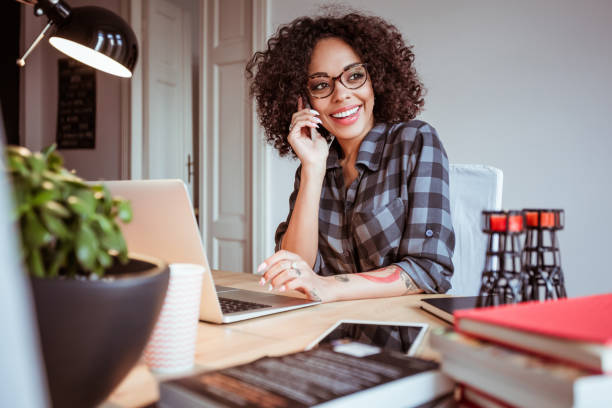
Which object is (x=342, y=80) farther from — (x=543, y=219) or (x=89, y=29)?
(x=543, y=219)

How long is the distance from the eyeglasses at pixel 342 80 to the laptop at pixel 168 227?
998 mm

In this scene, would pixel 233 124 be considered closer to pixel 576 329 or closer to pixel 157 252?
pixel 157 252

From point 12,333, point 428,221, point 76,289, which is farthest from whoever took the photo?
point 428,221

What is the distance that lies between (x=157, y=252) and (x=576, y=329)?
58 cm

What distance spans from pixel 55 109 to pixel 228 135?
200cm

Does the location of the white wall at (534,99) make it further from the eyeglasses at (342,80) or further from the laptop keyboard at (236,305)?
the laptop keyboard at (236,305)

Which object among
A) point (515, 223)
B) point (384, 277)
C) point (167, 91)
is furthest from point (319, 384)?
point (167, 91)

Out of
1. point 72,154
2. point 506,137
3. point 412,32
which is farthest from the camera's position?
point 72,154

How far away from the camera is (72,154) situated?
14.0 feet

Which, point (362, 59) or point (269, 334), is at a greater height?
point (362, 59)

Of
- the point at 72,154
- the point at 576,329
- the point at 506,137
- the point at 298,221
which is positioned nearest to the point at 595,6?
the point at 506,137

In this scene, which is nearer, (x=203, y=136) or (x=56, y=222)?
(x=56, y=222)

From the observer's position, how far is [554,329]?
36 cm

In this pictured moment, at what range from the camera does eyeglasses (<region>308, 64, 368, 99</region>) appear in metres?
1.60
